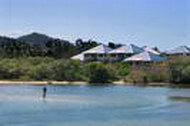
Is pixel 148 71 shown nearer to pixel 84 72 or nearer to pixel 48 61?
pixel 84 72

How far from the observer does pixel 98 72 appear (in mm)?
109500

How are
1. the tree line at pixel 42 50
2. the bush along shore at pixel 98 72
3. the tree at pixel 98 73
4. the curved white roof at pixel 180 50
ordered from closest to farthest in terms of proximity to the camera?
the bush along shore at pixel 98 72
the tree at pixel 98 73
the curved white roof at pixel 180 50
the tree line at pixel 42 50

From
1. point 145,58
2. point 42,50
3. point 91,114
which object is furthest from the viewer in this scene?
point 42,50

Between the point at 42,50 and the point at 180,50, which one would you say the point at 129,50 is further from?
the point at 42,50

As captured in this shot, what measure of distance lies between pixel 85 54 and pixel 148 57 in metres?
22.1

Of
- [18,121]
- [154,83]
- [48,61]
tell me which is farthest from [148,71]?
[18,121]

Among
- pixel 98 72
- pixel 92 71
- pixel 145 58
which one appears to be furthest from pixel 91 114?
pixel 145 58

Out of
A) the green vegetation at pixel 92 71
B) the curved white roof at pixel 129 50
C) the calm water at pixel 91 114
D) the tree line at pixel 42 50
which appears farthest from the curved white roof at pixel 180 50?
the calm water at pixel 91 114

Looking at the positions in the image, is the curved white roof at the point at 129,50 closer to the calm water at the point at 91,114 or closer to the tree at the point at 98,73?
the tree at the point at 98,73

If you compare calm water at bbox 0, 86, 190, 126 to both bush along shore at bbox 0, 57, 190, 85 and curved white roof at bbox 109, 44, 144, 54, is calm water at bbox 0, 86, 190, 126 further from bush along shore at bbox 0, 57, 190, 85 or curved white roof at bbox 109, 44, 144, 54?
curved white roof at bbox 109, 44, 144, 54

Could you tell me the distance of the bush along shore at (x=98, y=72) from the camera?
108625mm

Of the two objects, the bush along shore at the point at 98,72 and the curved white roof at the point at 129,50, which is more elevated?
the curved white roof at the point at 129,50

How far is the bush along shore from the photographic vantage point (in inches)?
4277

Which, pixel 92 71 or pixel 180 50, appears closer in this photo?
pixel 92 71
